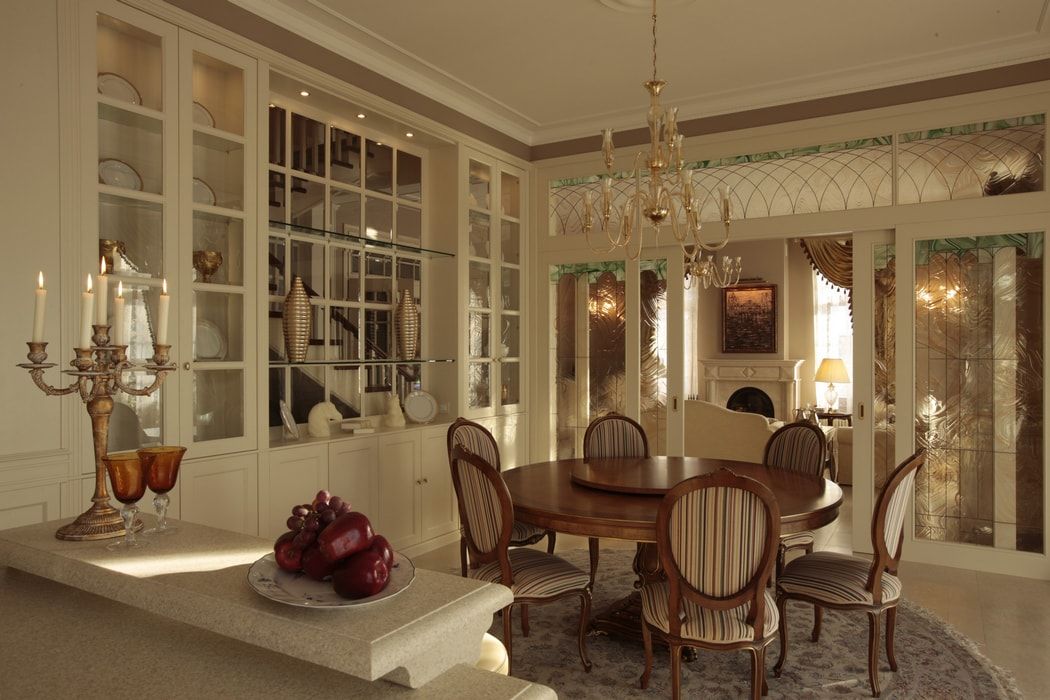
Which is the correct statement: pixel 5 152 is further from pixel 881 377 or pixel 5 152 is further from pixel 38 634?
pixel 881 377

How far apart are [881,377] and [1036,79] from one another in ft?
6.31

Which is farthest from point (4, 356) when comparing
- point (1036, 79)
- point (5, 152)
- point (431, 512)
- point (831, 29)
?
point (1036, 79)

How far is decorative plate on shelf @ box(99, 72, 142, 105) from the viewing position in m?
2.96

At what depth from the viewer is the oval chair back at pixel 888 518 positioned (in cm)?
266

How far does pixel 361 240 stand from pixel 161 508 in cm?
306

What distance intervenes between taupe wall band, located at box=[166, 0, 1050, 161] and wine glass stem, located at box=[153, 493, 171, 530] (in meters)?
2.55

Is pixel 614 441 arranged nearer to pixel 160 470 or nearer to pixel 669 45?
pixel 669 45

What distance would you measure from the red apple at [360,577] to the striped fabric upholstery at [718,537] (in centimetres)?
146

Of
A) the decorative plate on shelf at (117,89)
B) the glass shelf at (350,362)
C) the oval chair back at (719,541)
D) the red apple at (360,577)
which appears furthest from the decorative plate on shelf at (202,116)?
the red apple at (360,577)

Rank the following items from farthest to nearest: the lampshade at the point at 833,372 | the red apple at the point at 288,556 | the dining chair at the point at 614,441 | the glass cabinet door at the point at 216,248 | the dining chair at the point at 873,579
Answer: the lampshade at the point at 833,372 < the dining chair at the point at 614,441 < the glass cabinet door at the point at 216,248 < the dining chair at the point at 873,579 < the red apple at the point at 288,556

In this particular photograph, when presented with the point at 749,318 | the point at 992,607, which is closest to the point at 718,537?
the point at 992,607

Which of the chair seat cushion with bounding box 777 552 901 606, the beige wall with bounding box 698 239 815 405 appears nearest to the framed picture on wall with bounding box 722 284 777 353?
the beige wall with bounding box 698 239 815 405

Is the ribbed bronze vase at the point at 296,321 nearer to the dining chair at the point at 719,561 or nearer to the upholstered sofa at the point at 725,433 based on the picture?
the dining chair at the point at 719,561

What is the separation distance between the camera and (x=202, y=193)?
3.33 m
